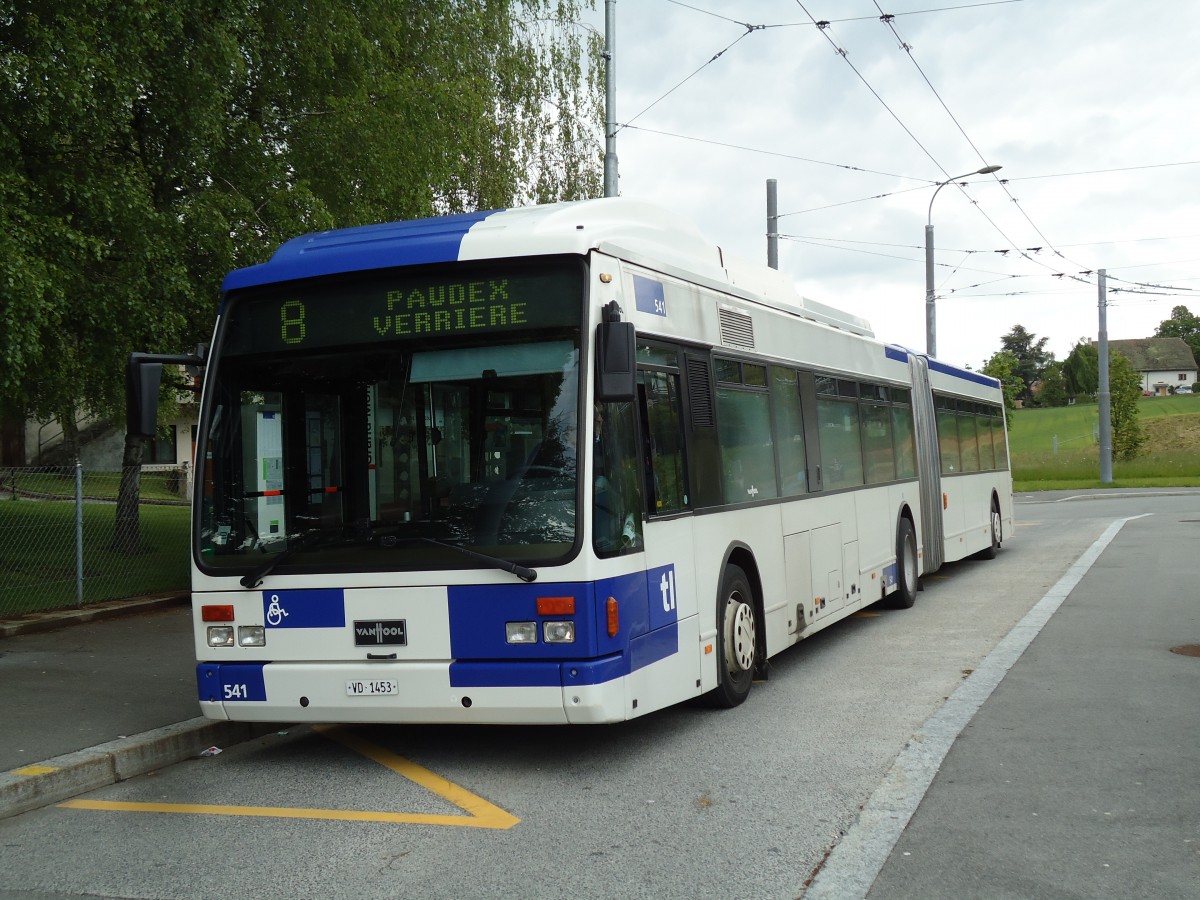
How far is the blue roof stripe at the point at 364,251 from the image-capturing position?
272 inches

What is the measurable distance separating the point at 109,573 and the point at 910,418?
31.4 ft

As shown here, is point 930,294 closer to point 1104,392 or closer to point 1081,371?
point 1104,392

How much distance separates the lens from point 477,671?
649cm

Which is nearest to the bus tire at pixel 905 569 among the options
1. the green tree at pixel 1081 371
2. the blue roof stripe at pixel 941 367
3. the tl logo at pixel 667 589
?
the blue roof stripe at pixel 941 367

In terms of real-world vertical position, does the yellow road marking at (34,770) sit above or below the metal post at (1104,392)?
below

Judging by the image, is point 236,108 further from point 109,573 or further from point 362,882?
point 362,882

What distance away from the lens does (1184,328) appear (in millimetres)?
163375

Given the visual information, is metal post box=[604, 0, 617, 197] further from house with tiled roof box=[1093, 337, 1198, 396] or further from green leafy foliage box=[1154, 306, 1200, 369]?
green leafy foliage box=[1154, 306, 1200, 369]

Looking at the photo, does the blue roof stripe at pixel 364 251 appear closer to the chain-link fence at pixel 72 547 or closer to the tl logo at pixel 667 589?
the tl logo at pixel 667 589

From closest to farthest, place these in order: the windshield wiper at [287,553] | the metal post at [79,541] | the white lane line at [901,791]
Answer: the white lane line at [901,791]
the windshield wiper at [287,553]
the metal post at [79,541]

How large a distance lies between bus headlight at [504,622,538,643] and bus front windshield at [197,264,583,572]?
1.10ft

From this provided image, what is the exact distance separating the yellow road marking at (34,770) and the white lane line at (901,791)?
159 inches

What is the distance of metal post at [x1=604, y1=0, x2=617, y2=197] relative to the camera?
60.7 feet

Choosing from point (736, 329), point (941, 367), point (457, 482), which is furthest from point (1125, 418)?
point (457, 482)
